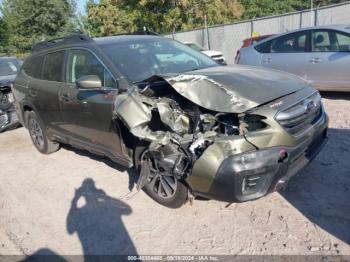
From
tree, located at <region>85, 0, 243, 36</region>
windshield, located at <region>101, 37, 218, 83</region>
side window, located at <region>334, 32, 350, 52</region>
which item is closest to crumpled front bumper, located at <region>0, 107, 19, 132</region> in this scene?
windshield, located at <region>101, 37, 218, 83</region>

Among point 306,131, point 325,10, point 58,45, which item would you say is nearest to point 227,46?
point 325,10

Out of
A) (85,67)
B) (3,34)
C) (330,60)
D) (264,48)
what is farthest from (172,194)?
(3,34)

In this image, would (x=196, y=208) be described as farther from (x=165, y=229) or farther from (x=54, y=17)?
(x=54, y=17)

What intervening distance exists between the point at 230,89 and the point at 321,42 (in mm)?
5030

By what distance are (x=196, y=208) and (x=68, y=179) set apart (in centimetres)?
210

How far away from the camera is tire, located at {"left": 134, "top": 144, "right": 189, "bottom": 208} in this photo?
361cm

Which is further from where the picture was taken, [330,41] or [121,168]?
[330,41]

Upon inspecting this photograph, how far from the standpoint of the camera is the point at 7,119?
7891 mm

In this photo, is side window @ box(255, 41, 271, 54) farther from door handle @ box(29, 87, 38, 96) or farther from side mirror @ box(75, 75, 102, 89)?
side mirror @ box(75, 75, 102, 89)

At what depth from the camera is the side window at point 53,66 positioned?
508cm

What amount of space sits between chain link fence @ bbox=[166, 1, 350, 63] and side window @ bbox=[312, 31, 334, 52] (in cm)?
774

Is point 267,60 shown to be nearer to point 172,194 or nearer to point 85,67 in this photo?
point 85,67

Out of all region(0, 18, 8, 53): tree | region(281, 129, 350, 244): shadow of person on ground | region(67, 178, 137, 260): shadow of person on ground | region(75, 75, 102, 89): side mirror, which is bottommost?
region(0, 18, 8, 53): tree

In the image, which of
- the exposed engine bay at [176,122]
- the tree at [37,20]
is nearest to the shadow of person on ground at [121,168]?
the exposed engine bay at [176,122]
